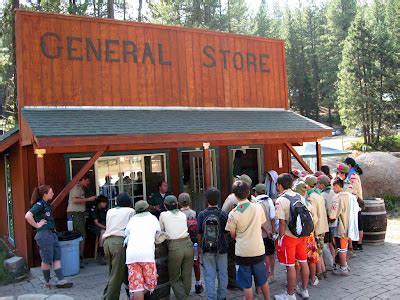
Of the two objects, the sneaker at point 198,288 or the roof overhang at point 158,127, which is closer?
the sneaker at point 198,288

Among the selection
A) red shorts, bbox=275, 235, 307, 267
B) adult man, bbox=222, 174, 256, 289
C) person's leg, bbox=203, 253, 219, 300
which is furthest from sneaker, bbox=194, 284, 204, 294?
red shorts, bbox=275, 235, 307, 267

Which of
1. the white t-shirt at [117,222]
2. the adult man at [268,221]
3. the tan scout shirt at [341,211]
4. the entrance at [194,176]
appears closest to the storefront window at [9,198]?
the entrance at [194,176]

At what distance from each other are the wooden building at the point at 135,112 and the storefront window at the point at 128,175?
0.02 meters

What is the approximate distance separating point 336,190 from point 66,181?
5183mm

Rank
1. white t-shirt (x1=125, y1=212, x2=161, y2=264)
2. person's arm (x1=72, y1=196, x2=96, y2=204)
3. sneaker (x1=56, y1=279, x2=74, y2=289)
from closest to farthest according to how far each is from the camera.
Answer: white t-shirt (x1=125, y1=212, x2=161, y2=264)
sneaker (x1=56, y1=279, x2=74, y2=289)
person's arm (x1=72, y1=196, x2=96, y2=204)

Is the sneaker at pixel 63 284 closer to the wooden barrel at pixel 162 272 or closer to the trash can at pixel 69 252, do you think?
the trash can at pixel 69 252

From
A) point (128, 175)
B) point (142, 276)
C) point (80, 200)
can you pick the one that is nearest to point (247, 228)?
point (142, 276)

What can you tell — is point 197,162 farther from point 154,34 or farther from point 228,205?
point 228,205

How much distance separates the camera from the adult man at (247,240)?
16.0 feet

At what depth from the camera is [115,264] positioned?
16.8 feet

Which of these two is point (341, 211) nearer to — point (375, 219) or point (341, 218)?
point (341, 218)

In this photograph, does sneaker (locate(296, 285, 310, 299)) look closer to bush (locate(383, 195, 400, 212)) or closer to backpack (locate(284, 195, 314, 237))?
backpack (locate(284, 195, 314, 237))

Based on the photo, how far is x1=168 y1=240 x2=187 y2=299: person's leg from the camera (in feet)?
16.7

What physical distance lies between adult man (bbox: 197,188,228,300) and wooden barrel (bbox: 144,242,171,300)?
0.50 m
